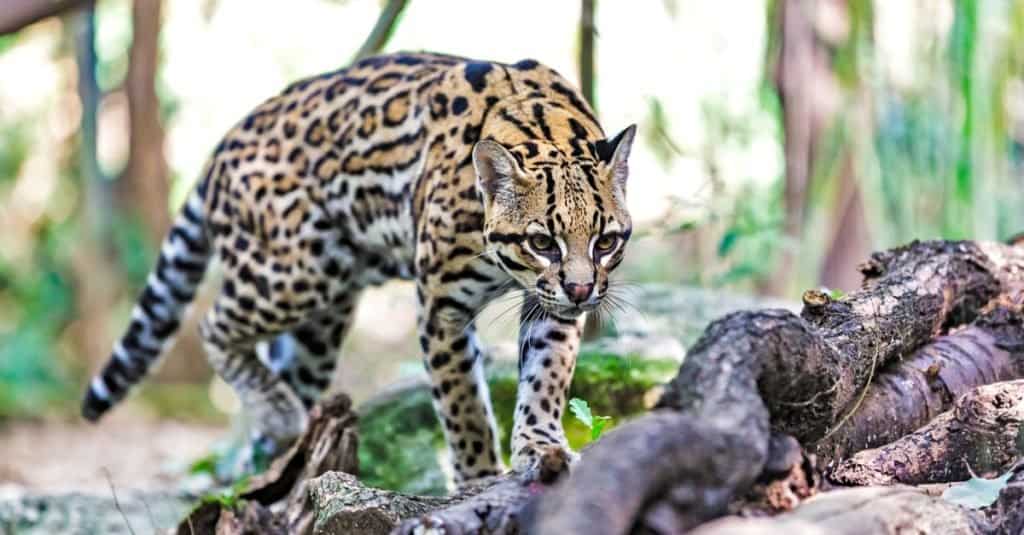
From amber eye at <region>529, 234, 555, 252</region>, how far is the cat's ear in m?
0.27

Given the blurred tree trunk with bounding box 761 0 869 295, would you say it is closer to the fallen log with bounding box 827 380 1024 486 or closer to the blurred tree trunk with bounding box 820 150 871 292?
the blurred tree trunk with bounding box 820 150 871 292

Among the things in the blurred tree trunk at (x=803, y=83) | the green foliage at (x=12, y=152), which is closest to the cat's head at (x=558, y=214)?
the blurred tree trunk at (x=803, y=83)

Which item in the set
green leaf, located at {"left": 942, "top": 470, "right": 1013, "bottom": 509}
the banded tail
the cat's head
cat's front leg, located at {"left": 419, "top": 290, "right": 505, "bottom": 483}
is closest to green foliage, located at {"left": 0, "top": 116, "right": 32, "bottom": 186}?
the banded tail

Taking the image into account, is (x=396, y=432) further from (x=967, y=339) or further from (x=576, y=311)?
(x=967, y=339)

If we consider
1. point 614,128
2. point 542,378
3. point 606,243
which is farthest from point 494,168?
point 614,128

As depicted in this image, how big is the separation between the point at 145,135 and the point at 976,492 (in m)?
11.8

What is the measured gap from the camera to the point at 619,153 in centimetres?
491

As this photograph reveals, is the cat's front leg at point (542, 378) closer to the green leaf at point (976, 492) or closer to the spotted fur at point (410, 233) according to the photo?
the spotted fur at point (410, 233)

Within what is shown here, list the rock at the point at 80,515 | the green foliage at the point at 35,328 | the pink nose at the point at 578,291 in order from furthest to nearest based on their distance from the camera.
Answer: the green foliage at the point at 35,328 < the rock at the point at 80,515 < the pink nose at the point at 578,291

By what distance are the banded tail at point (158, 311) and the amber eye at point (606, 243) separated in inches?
137

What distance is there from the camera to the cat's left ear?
489 centimetres

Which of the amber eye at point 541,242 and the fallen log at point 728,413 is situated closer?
the fallen log at point 728,413

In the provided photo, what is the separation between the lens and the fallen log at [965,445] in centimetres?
385

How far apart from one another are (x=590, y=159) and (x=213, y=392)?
32.4ft
